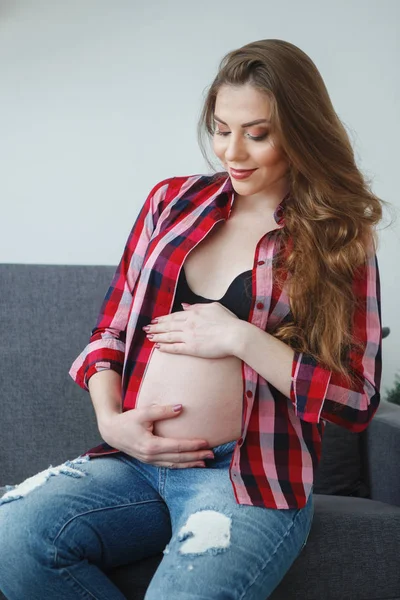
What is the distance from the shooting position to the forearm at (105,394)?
161cm

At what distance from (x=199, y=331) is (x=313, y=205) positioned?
354 millimetres

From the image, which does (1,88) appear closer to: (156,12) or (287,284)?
(156,12)

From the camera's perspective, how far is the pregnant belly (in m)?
1.56

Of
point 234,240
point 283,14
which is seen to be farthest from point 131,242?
point 283,14

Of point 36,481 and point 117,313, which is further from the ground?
point 117,313

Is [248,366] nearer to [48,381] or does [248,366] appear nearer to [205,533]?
[205,533]

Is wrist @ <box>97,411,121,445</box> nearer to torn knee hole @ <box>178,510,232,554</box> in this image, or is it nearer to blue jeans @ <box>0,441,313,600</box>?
blue jeans @ <box>0,441,313,600</box>

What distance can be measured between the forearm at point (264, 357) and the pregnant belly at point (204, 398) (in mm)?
65

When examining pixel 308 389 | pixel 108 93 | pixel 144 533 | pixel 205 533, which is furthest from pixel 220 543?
pixel 108 93

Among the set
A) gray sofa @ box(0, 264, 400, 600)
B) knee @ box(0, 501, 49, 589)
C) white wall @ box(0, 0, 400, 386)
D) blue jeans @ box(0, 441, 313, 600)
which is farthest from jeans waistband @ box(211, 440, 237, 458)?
white wall @ box(0, 0, 400, 386)

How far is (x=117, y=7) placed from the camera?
2.54m

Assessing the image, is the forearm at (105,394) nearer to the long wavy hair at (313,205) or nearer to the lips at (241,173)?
the long wavy hair at (313,205)

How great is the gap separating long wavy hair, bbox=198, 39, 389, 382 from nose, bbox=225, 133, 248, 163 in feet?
Answer: 0.22

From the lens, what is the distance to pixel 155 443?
5.04ft
